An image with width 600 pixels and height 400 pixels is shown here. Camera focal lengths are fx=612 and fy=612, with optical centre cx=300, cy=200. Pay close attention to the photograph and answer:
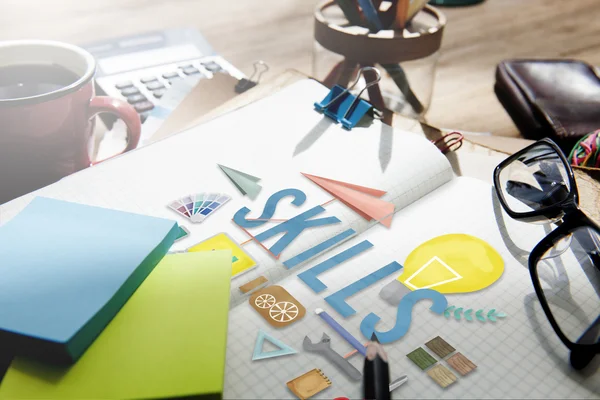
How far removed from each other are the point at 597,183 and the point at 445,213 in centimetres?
16

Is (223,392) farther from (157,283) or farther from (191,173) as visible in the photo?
(191,173)

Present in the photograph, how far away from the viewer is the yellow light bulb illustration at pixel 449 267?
43cm

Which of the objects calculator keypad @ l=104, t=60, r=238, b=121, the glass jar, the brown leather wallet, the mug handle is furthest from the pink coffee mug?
the brown leather wallet

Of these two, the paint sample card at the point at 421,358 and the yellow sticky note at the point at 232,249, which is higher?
the paint sample card at the point at 421,358

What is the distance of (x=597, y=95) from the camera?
2.47 ft

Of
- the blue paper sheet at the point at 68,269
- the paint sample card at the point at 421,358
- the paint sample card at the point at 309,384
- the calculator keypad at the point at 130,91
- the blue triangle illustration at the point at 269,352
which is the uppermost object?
the blue paper sheet at the point at 68,269

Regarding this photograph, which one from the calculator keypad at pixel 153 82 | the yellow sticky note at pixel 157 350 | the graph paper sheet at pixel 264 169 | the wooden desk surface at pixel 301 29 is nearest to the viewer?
the yellow sticky note at pixel 157 350

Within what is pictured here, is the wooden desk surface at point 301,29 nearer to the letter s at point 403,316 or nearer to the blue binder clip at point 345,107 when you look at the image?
the blue binder clip at point 345,107

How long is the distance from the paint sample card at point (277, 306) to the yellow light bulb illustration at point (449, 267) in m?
0.06

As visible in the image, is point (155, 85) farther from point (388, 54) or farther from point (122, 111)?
point (388, 54)

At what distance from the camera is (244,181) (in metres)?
0.51

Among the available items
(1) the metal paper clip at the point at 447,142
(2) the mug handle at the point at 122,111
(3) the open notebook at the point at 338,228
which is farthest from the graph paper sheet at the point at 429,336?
(2) the mug handle at the point at 122,111

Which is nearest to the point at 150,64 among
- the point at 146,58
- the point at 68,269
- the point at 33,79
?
the point at 146,58

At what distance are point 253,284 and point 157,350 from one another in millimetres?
86
